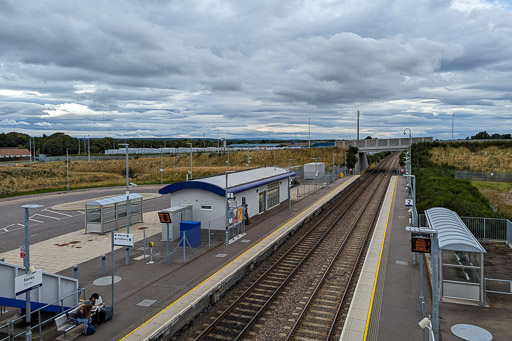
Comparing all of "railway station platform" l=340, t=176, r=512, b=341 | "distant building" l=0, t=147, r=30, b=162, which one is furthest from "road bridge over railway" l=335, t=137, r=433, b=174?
"distant building" l=0, t=147, r=30, b=162

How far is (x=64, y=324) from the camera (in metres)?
11.4

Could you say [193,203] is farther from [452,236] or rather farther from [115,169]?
[115,169]

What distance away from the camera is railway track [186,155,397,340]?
12008 mm

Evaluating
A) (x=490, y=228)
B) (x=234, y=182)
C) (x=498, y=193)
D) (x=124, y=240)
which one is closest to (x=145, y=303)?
(x=124, y=240)

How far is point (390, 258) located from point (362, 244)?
4040 millimetres

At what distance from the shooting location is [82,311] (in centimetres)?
1130

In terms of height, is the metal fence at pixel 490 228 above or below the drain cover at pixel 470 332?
above

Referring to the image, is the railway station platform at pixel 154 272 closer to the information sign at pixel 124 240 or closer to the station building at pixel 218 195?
the information sign at pixel 124 240

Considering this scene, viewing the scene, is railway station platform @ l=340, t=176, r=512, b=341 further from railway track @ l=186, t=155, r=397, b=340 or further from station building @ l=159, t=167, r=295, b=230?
station building @ l=159, t=167, r=295, b=230

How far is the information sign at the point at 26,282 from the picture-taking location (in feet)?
30.3

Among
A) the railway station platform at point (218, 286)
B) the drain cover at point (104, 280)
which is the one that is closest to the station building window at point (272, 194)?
the railway station platform at point (218, 286)

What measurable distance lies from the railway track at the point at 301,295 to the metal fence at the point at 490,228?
21.2 feet

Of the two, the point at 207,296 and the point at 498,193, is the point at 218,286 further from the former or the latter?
the point at 498,193

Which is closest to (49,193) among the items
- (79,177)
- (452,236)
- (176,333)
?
(79,177)
